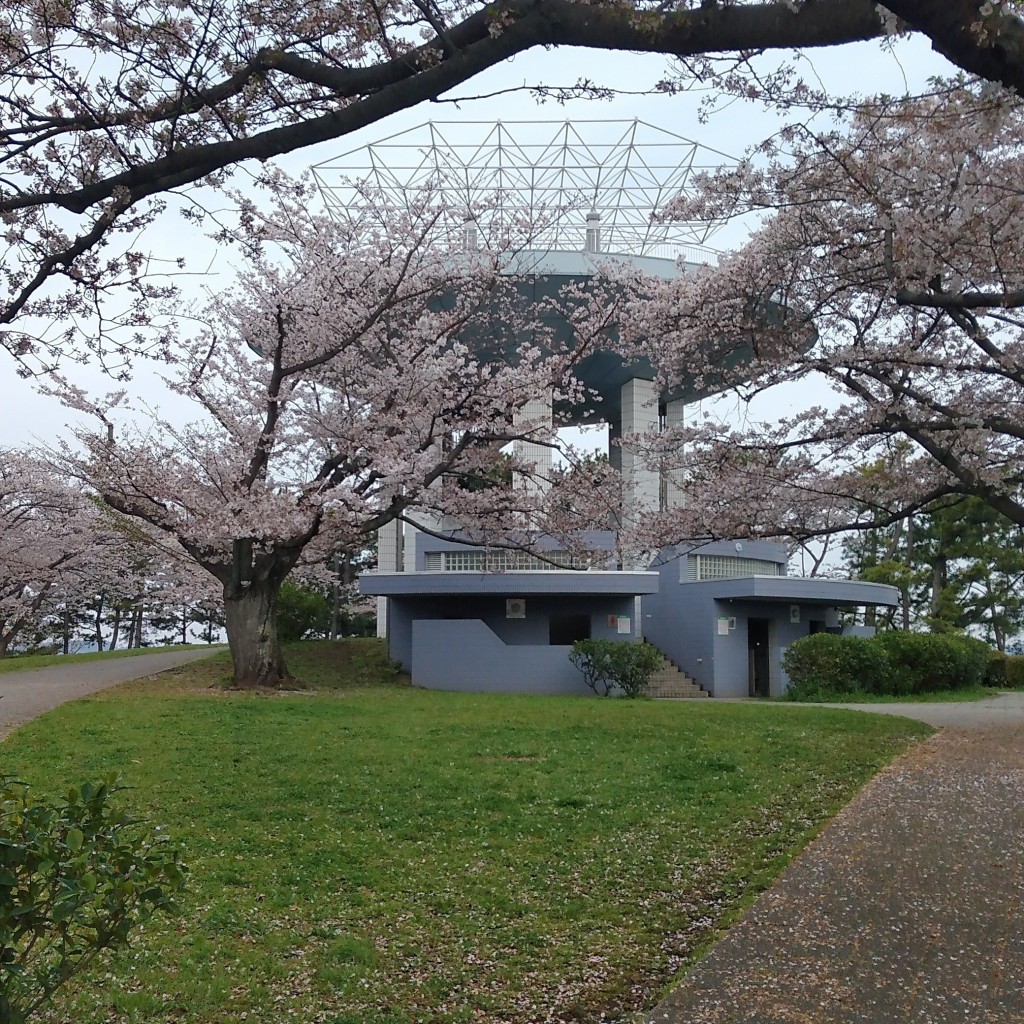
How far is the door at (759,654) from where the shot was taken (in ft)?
77.5

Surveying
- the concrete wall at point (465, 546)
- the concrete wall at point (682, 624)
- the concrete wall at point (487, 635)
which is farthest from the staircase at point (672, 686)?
the concrete wall at point (465, 546)

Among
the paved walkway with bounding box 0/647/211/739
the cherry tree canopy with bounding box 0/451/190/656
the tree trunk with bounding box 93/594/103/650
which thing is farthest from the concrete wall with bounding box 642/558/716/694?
the tree trunk with bounding box 93/594/103/650

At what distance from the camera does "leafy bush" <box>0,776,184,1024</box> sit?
2.64 m

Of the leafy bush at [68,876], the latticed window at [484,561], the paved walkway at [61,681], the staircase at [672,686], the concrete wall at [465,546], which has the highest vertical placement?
the concrete wall at [465,546]

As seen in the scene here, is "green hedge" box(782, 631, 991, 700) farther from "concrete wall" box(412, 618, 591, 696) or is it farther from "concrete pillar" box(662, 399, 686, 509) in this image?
"concrete wall" box(412, 618, 591, 696)

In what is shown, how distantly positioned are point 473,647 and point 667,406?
→ 464 inches

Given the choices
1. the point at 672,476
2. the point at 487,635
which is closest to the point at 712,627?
the point at 487,635

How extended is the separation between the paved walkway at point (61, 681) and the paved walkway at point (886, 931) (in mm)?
9366

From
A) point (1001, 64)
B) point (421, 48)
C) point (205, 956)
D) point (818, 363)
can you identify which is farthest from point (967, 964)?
point (818, 363)

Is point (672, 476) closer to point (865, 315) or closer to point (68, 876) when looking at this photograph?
point (865, 315)

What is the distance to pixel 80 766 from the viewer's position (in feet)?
28.8

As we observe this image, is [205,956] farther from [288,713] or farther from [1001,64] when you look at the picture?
[288,713]

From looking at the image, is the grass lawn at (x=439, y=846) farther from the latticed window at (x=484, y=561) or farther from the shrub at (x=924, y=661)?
the shrub at (x=924, y=661)

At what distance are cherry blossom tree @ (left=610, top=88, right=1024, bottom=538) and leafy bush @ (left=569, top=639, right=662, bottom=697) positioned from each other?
195 inches
